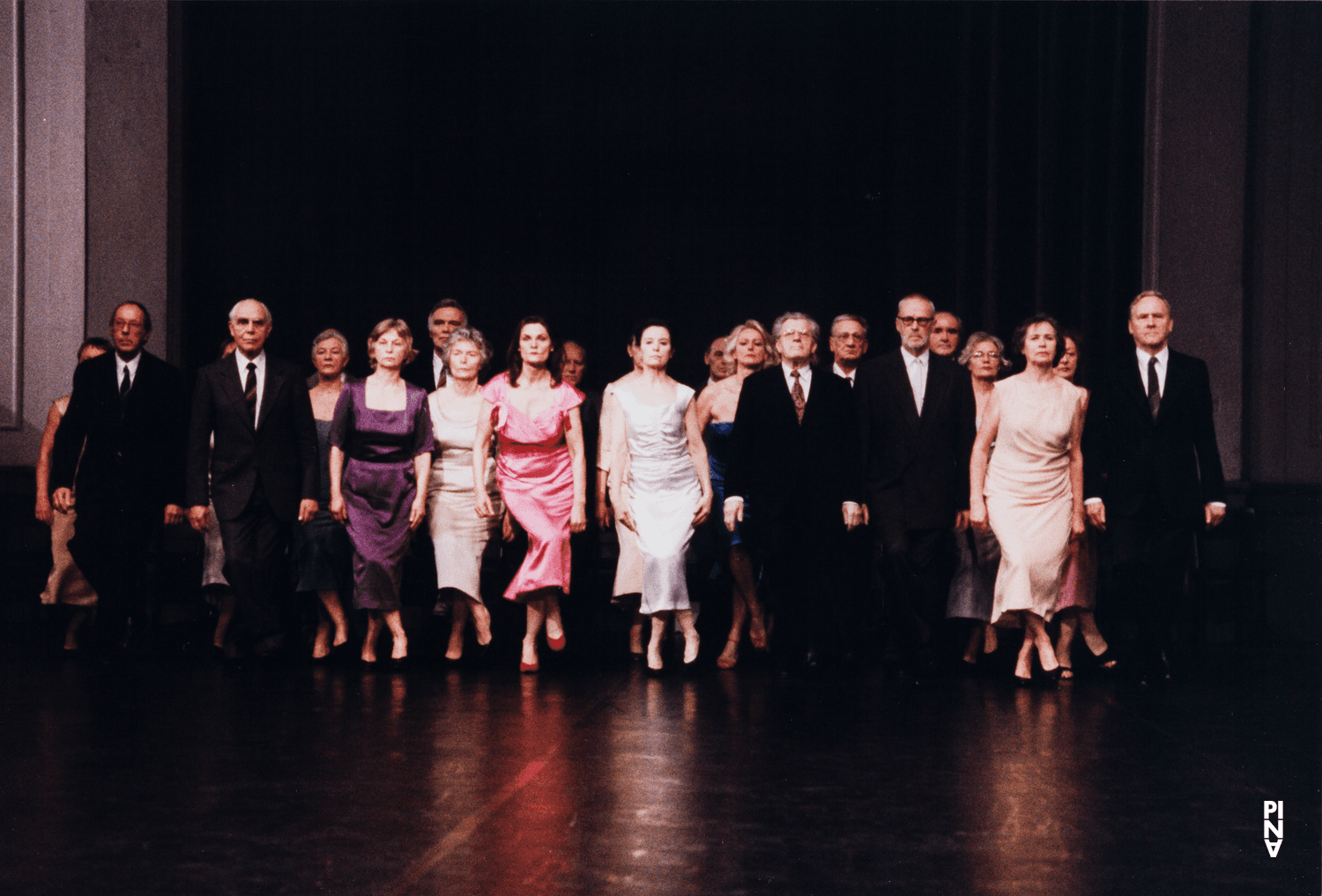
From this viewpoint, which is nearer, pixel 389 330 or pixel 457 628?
pixel 389 330

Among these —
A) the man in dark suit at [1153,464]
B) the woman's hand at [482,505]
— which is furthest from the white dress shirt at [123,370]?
the man in dark suit at [1153,464]

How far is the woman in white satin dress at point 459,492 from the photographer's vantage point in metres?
5.89

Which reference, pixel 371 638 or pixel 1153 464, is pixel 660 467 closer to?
pixel 371 638

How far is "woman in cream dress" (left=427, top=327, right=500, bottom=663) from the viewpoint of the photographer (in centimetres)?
589

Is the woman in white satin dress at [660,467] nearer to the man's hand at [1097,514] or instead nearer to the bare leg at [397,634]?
the bare leg at [397,634]

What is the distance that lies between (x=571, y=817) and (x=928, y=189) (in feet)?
21.4

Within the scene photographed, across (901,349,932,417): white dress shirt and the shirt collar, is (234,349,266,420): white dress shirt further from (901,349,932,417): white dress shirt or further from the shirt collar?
the shirt collar

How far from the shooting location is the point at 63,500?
238 inches

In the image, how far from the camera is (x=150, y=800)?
352 centimetres

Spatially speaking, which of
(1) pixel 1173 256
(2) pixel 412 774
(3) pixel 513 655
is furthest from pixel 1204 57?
(2) pixel 412 774

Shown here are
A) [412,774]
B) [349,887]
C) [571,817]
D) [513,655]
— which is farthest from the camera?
[513,655]

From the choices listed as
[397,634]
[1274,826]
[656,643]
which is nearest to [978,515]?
[656,643]

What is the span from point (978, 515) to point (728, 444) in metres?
1.10

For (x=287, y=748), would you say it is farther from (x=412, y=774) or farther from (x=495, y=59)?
(x=495, y=59)
